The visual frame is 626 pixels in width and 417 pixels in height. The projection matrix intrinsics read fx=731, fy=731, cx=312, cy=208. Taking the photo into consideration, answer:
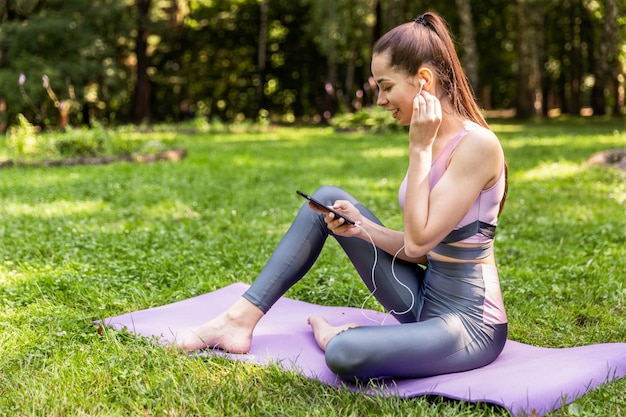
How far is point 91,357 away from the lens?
9.89 feet

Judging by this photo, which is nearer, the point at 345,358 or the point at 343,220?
the point at 345,358

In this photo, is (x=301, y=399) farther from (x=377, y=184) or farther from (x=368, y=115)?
(x=368, y=115)

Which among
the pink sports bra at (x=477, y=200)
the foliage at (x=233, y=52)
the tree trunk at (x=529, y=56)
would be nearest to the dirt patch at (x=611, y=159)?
the pink sports bra at (x=477, y=200)

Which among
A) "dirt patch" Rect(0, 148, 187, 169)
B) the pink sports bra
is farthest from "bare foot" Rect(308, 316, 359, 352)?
"dirt patch" Rect(0, 148, 187, 169)

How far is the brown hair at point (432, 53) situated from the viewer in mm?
2697

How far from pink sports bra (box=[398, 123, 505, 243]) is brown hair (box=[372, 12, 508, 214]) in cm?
13

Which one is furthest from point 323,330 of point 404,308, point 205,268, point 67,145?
point 67,145

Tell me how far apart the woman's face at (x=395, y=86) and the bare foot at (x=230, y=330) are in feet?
3.40

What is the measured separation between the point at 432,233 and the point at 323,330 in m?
0.83

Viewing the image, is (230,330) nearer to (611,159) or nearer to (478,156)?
(478,156)

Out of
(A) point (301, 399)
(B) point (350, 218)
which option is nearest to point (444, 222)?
(B) point (350, 218)

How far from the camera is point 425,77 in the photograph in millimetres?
2709

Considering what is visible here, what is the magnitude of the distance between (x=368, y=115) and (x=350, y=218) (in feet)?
47.6

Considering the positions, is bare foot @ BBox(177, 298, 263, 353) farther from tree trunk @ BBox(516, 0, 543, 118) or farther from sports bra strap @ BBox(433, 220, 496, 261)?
tree trunk @ BBox(516, 0, 543, 118)
